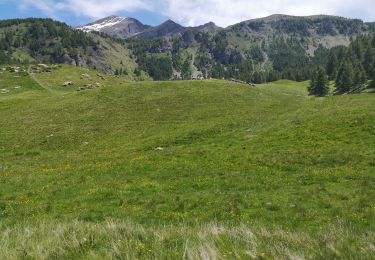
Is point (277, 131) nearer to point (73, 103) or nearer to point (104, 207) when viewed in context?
point (104, 207)

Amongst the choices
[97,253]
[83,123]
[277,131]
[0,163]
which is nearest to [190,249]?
[97,253]

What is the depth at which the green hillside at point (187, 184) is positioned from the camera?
404 inches

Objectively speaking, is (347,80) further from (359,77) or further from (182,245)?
(182,245)

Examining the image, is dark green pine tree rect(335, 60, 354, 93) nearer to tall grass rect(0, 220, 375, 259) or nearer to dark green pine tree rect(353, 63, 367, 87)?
dark green pine tree rect(353, 63, 367, 87)

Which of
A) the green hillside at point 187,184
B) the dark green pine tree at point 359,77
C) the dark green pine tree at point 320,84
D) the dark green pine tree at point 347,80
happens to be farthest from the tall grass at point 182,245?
the dark green pine tree at point 359,77

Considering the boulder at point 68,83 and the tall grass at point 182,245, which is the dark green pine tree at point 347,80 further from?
the tall grass at point 182,245

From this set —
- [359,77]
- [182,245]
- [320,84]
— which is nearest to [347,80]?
[359,77]

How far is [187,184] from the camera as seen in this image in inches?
968

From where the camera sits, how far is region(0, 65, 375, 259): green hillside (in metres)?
10.3

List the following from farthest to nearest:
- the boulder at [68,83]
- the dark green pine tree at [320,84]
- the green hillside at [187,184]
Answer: the dark green pine tree at [320,84], the boulder at [68,83], the green hillside at [187,184]

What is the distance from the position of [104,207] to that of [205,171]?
9242 mm

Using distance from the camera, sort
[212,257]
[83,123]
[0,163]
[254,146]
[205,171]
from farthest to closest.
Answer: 1. [83,123]
2. [0,163]
3. [254,146]
4. [205,171]
5. [212,257]

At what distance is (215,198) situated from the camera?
21406 mm

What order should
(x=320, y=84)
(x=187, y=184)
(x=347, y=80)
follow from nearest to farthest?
(x=187, y=184) < (x=320, y=84) < (x=347, y=80)
